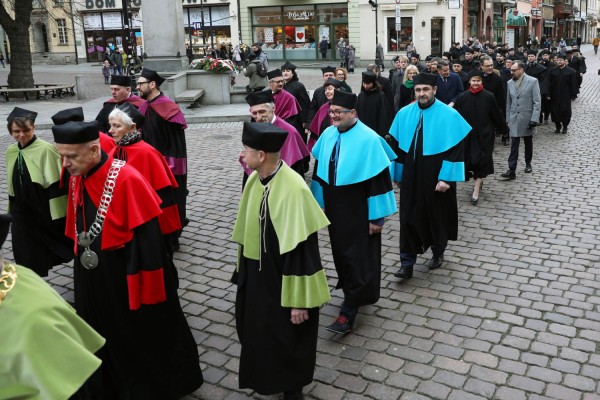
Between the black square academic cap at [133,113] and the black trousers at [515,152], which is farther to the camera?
the black trousers at [515,152]

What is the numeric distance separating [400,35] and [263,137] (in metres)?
38.1

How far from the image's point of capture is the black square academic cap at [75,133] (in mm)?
3893

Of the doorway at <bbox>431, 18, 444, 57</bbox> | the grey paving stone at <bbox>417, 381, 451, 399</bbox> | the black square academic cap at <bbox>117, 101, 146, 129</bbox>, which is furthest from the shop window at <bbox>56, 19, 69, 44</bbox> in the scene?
the grey paving stone at <bbox>417, 381, 451, 399</bbox>

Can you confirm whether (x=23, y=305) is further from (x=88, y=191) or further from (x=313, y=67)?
(x=313, y=67)

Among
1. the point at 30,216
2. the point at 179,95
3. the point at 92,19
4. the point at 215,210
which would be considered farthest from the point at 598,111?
the point at 92,19

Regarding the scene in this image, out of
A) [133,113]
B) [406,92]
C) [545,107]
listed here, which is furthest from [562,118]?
[133,113]

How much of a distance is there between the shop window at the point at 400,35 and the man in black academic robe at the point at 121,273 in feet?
123

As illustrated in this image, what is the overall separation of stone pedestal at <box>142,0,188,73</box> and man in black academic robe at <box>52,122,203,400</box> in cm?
1591

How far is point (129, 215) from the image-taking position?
13.3 ft

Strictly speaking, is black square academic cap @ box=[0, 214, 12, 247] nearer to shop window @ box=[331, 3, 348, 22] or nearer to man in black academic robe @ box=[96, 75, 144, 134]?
man in black academic robe @ box=[96, 75, 144, 134]

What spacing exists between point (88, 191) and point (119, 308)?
0.80 meters

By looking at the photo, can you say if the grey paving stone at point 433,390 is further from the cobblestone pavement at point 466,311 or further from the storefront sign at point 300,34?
the storefront sign at point 300,34

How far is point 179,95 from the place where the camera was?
1870 centimetres

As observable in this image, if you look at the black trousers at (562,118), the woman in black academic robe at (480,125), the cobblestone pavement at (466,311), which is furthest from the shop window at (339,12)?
the cobblestone pavement at (466,311)
